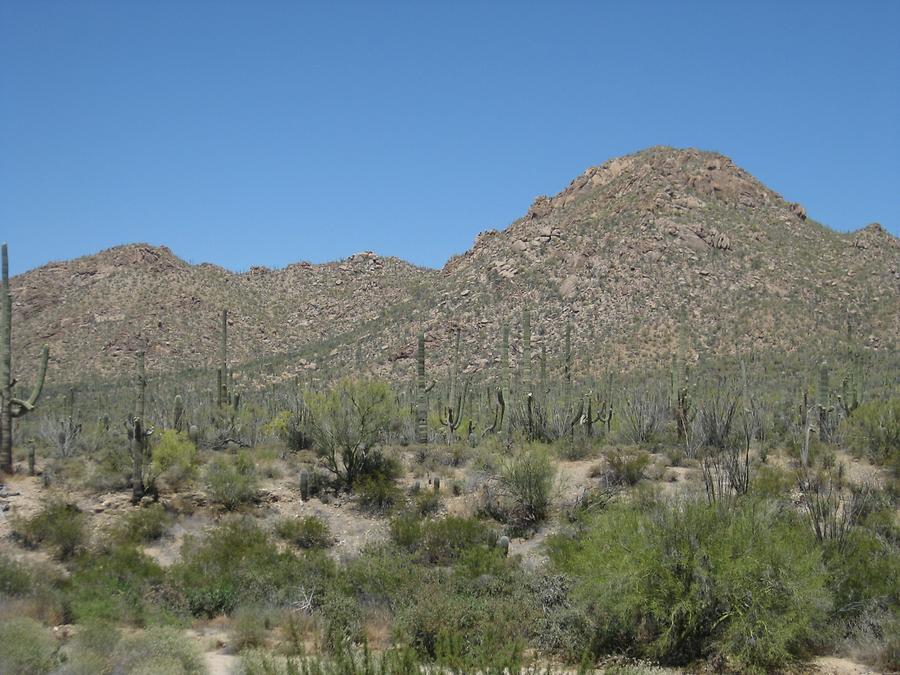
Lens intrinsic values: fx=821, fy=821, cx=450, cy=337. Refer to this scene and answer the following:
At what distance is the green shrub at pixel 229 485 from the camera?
1762 centimetres

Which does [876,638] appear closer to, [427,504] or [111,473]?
[427,504]

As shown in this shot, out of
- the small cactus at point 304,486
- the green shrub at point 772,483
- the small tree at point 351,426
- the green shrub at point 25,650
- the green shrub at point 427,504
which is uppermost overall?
the small tree at point 351,426

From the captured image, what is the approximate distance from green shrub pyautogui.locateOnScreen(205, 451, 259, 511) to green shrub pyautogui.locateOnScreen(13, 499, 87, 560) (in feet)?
9.64

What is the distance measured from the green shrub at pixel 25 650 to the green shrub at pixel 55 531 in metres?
5.88

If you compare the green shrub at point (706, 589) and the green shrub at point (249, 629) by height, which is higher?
the green shrub at point (706, 589)

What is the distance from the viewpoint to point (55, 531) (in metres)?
14.6

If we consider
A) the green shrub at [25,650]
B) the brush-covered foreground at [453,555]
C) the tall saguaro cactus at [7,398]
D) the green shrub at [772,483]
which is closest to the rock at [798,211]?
the brush-covered foreground at [453,555]

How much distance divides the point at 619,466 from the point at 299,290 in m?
62.4

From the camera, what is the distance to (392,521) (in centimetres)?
1559

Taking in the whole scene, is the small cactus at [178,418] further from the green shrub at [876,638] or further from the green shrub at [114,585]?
the green shrub at [876,638]

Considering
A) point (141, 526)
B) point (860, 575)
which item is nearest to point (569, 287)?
point (141, 526)

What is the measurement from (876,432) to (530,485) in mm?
8927

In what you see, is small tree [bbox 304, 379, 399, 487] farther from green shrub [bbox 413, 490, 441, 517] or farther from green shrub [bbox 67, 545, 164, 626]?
green shrub [bbox 67, 545, 164, 626]

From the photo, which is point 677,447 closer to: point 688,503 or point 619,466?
point 619,466
